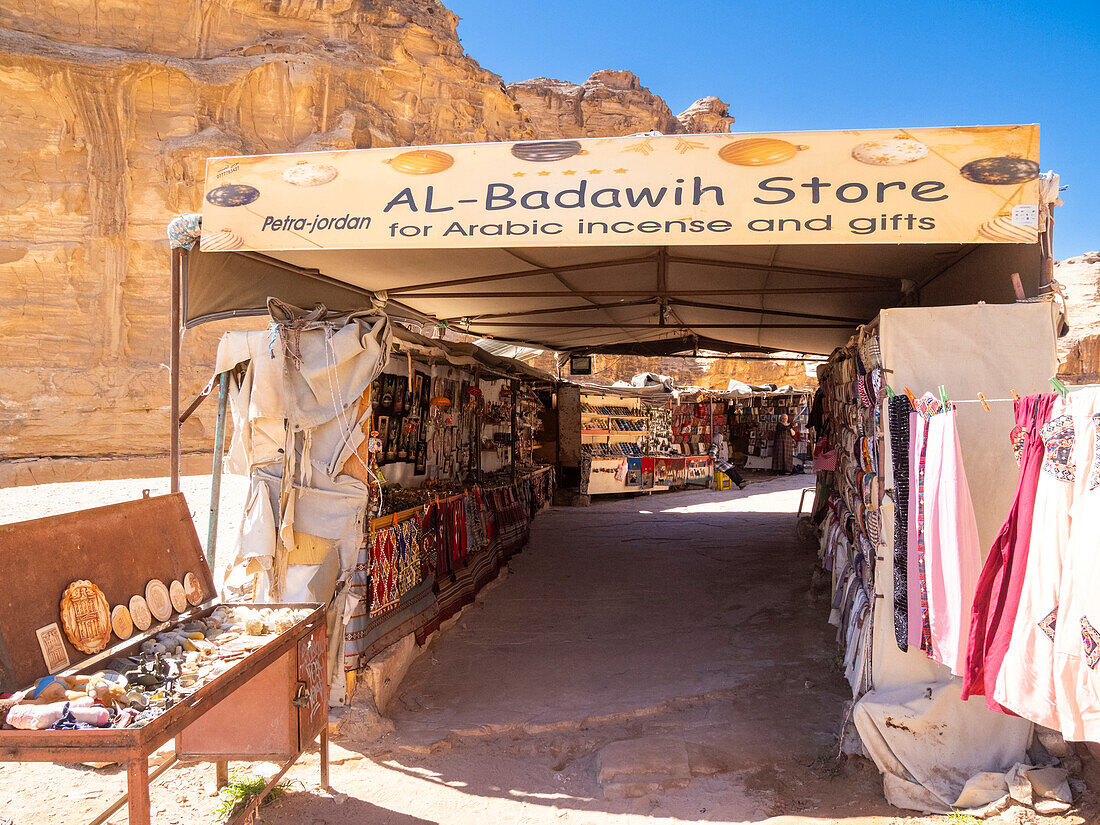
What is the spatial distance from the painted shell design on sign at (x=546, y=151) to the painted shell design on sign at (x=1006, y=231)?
1.81 meters

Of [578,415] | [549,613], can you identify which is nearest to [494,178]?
[549,613]

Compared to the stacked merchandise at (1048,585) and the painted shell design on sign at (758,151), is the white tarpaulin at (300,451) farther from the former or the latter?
the stacked merchandise at (1048,585)

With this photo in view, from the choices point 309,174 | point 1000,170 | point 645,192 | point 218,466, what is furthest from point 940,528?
point 218,466

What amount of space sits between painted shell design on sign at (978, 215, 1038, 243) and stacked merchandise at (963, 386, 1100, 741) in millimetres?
825

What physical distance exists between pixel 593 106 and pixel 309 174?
1473 inches

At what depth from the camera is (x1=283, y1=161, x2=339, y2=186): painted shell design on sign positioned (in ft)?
11.2

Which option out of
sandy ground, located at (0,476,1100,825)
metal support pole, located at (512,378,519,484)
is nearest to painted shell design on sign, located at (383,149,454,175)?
sandy ground, located at (0,476,1100,825)

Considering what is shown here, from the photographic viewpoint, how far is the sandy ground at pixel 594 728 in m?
3.08

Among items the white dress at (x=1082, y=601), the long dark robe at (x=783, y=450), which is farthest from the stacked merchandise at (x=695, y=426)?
the white dress at (x=1082, y=601)

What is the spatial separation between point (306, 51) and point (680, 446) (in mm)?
16606

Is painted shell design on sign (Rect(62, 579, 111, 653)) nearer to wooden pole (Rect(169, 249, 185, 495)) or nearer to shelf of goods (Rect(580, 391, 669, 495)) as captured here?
wooden pole (Rect(169, 249, 185, 495))

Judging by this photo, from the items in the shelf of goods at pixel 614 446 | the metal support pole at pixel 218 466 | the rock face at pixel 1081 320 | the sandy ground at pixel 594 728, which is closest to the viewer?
the sandy ground at pixel 594 728

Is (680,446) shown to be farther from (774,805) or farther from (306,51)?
(306,51)

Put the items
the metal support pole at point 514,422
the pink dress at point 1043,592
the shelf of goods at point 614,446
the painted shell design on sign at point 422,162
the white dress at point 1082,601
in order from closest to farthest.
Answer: the white dress at point 1082,601 < the pink dress at point 1043,592 < the painted shell design on sign at point 422,162 < the metal support pole at point 514,422 < the shelf of goods at point 614,446
